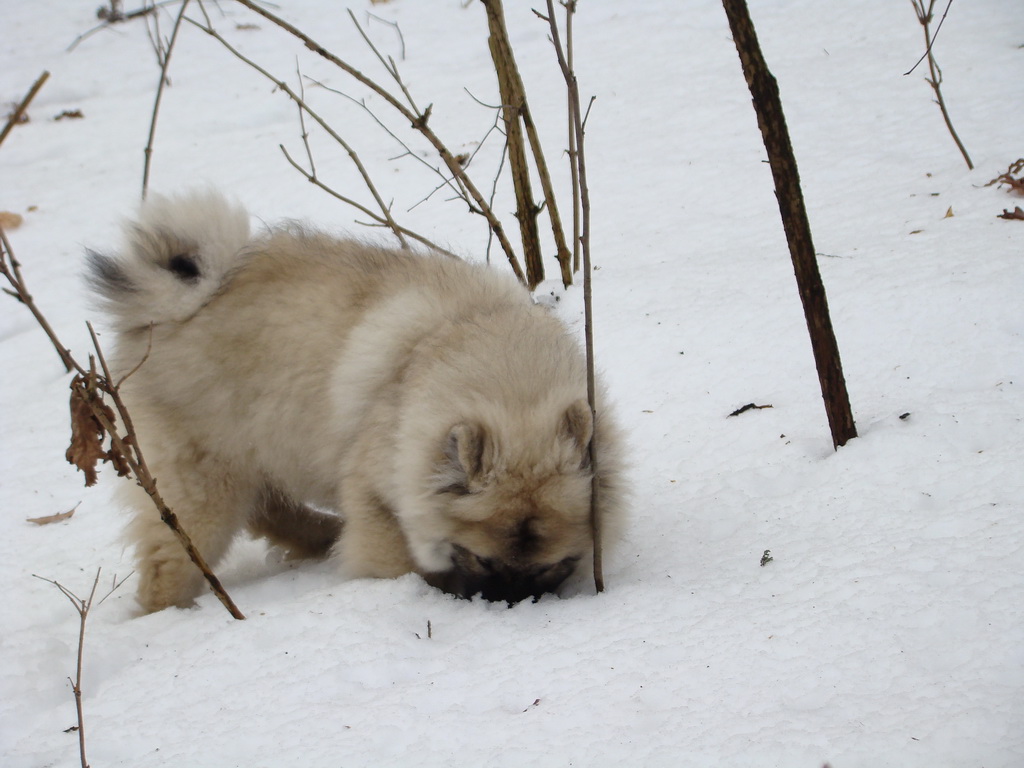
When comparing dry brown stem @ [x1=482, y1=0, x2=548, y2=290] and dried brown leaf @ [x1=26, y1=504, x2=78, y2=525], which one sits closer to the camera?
dried brown leaf @ [x1=26, y1=504, x2=78, y2=525]

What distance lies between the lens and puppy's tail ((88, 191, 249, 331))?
337 centimetres

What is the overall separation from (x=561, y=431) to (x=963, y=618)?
1229 mm

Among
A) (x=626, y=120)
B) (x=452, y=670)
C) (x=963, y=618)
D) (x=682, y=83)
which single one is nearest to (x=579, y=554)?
(x=452, y=670)

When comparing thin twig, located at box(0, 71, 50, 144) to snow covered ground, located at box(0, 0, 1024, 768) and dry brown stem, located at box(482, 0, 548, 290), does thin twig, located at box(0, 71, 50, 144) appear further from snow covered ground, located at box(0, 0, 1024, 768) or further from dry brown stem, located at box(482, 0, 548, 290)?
dry brown stem, located at box(482, 0, 548, 290)

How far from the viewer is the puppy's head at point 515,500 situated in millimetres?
2787

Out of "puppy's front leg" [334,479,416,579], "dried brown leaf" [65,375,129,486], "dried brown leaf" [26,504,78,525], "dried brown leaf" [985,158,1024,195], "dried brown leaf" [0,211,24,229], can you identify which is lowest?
"dried brown leaf" [26,504,78,525]

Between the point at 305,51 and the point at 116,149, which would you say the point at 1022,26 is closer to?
the point at 305,51

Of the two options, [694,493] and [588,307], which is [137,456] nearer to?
[588,307]

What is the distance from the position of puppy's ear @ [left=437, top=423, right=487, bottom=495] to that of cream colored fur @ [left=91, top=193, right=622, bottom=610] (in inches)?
2.5

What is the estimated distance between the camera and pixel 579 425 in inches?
110

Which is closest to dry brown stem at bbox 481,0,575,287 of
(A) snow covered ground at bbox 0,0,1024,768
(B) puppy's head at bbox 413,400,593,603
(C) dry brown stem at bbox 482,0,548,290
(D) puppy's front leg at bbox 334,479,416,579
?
(C) dry brown stem at bbox 482,0,548,290

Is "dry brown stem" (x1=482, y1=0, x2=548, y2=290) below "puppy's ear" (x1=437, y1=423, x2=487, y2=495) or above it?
above

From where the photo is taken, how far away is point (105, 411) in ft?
8.30

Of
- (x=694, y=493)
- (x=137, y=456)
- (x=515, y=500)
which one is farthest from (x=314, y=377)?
(x=694, y=493)
